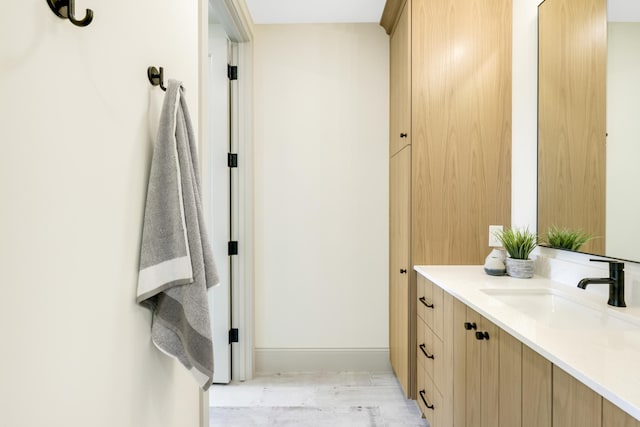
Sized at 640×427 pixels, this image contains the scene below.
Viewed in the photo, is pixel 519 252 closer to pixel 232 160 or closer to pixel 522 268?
pixel 522 268

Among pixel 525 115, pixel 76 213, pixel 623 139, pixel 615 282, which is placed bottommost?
pixel 615 282

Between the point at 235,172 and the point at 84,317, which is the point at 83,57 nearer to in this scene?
the point at 84,317

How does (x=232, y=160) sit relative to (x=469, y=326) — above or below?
above

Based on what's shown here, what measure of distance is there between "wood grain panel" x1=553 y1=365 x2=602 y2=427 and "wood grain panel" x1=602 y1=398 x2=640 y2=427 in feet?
0.04

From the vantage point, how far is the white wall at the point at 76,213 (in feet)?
1.70

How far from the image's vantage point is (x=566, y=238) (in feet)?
5.23

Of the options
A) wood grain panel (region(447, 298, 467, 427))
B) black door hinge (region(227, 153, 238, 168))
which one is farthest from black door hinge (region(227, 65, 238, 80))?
wood grain panel (region(447, 298, 467, 427))

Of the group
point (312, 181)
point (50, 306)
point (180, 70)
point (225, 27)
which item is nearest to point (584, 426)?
point (50, 306)

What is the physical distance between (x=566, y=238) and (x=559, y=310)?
0.39 metres

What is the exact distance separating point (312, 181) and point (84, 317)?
6.62ft

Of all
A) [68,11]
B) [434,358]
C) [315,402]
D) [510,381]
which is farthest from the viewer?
[315,402]

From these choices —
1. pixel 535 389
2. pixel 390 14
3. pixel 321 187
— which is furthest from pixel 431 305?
pixel 390 14

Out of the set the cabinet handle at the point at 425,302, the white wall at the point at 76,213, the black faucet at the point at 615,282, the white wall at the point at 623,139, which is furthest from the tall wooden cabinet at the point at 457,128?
the white wall at the point at 76,213

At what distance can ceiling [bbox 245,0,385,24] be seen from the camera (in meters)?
2.33
